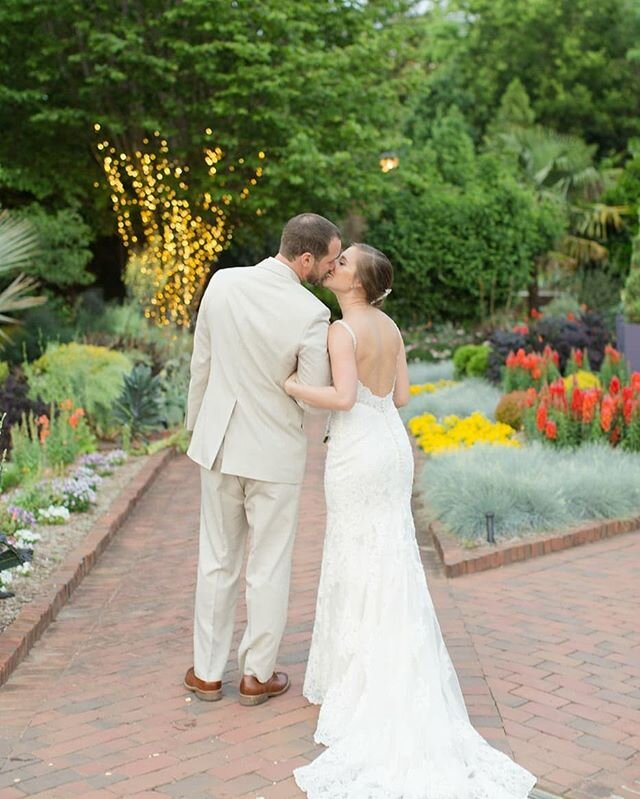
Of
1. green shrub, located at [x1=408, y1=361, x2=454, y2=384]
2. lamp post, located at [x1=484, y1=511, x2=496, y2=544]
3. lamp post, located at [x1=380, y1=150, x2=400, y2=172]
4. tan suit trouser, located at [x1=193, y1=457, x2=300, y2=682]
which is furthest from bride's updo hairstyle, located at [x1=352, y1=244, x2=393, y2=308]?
lamp post, located at [x1=380, y1=150, x2=400, y2=172]

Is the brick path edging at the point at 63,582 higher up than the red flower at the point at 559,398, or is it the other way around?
the red flower at the point at 559,398

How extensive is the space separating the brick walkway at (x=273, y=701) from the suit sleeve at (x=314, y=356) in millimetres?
1259

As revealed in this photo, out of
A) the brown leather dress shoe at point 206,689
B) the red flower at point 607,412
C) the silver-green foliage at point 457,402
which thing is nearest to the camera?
the brown leather dress shoe at point 206,689

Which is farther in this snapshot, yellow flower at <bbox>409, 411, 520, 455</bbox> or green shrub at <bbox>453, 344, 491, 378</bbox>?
green shrub at <bbox>453, 344, 491, 378</bbox>

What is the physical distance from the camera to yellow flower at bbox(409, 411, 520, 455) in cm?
932

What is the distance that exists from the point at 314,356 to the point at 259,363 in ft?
0.69

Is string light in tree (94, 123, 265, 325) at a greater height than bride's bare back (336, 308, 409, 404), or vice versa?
bride's bare back (336, 308, 409, 404)

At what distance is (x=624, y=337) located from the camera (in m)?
13.0

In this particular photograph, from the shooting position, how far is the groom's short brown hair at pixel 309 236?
13.4ft

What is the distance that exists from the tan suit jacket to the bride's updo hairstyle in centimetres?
19

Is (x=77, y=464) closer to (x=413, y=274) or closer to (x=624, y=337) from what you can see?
(x=624, y=337)

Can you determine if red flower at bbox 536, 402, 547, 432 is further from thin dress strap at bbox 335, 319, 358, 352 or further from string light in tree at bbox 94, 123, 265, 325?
string light in tree at bbox 94, 123, 265, 325

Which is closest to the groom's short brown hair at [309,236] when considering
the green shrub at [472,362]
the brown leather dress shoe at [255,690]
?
the brown leather dress shoe at [255,690]

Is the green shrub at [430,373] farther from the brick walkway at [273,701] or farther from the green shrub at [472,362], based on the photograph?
the brick walkway at [273,701]
